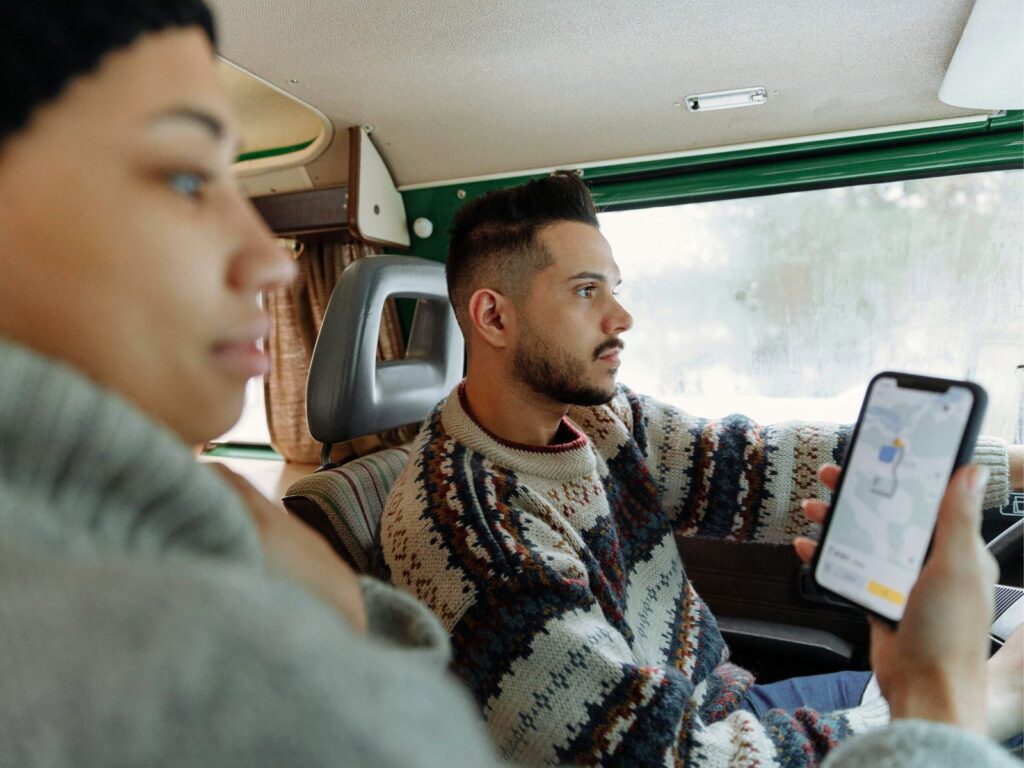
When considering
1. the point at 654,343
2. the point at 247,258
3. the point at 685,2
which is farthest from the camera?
the point at 654,343

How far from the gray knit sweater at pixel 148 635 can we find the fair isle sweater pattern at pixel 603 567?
0.59m

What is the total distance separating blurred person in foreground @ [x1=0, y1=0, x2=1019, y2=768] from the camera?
27 centimetres

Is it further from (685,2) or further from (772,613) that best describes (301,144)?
(772,613)

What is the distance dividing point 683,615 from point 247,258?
1277mm

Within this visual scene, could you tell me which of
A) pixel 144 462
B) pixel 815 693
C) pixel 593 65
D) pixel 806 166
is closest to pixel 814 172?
pixel 806 166

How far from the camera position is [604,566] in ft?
4.01

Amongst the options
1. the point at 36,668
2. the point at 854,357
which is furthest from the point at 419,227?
the point at 36,668

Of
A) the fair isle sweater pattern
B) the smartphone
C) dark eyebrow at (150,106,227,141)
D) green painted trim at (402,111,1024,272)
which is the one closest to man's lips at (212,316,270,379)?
dark eyebrow at (150,106,227,141)

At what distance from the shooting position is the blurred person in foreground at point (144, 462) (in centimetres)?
27

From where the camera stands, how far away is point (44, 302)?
1.15 ft

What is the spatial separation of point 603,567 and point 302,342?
5.92ft

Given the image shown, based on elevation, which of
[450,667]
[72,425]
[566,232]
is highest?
[566,232]

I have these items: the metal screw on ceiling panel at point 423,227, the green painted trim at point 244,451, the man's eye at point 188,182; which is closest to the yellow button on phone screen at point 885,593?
the man's eye at point 188,182

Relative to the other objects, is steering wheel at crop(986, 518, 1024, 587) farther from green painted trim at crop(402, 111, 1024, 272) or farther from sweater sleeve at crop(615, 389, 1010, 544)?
green painted trim at crop(402, 111, 1024, 272)
